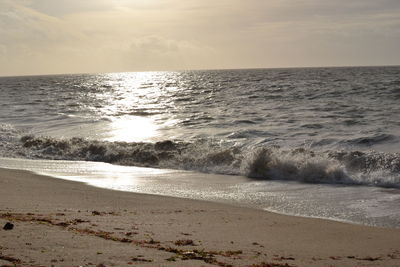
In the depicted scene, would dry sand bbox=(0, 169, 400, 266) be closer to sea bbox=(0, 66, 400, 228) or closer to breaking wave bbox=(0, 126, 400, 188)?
sea bbox=(0, 66, 400, 228)

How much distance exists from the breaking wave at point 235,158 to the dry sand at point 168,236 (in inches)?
155

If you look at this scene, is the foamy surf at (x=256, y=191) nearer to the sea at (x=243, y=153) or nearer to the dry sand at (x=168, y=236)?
the sea at (x=243, y=153)

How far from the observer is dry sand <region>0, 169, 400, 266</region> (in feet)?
16.5

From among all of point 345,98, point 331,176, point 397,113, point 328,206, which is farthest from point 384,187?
point 345,98

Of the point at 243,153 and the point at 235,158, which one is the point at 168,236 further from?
the point at 243,153

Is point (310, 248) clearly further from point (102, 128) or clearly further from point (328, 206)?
point (102, 128)

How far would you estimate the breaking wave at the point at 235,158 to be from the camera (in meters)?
12.0

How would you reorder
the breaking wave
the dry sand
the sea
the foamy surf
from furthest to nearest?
1. the breaking wave
2. the sea
3. the foamy surf
4. the dry sand

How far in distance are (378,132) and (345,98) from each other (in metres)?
12.9

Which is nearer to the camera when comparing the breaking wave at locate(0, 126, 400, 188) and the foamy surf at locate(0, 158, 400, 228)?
the foamy surf at locate(0, 158, 400, 228)

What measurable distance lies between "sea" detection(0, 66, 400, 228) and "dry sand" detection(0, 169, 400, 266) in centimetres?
103

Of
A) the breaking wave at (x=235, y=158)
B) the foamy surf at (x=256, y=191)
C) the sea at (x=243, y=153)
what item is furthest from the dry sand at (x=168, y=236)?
the breaking wave at (x=235, y=158)

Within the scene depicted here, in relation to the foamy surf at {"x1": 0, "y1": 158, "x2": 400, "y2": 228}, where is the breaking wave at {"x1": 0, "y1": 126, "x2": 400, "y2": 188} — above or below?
above

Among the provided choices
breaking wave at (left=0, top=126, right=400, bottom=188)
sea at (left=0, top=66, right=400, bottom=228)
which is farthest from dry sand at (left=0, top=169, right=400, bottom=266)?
breaking wave at (left=0, top=126, right=400, bottom=188)
